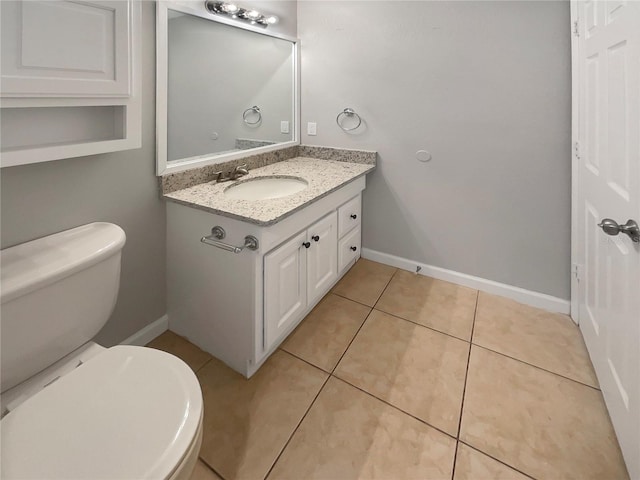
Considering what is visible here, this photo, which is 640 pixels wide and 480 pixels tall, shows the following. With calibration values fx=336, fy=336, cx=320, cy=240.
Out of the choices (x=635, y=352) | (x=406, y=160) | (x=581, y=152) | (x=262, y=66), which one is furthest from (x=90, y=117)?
(x=581, y=152)

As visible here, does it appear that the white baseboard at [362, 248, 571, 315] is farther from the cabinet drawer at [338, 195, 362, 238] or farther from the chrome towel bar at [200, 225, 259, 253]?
the chrome towel bar at [200, 225, 259, 253]

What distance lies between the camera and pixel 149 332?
5.34 ft

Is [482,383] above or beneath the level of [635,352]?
beneath

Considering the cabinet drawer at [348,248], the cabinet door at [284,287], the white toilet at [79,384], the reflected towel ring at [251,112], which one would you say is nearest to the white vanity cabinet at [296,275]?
the cabinet door at [284,287]

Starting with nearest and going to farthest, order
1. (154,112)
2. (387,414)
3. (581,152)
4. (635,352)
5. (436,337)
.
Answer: (635,352)
(387,414)
(154,112)
(581,152)
(436,337)

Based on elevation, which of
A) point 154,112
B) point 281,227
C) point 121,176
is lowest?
point 281,227

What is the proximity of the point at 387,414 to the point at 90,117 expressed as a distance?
149 cm

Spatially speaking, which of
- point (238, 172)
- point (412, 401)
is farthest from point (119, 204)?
point (412, 401)

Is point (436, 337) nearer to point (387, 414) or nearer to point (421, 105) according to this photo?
point (387, 414)

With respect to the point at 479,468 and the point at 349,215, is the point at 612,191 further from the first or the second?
the point at 349,215

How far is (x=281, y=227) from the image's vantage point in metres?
1.39

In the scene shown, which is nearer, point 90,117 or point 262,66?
point 90,117

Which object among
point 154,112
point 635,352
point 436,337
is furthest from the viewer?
point 436,337

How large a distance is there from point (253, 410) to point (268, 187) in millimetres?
1146
